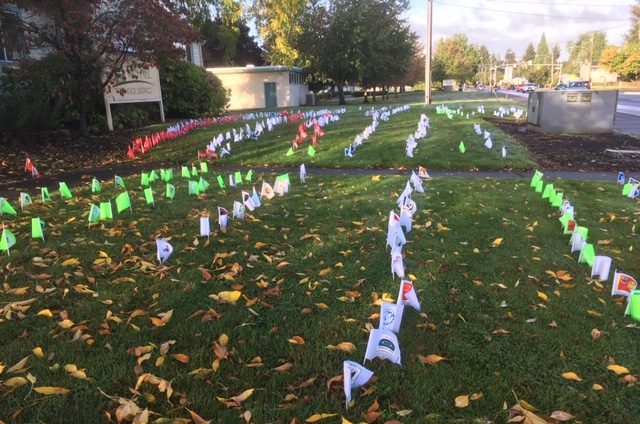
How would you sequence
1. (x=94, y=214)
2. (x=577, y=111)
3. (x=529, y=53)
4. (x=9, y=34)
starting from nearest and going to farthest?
(x=94, y=214), (x=9, y=34), (x=577, y=111), (x=529, y=53)

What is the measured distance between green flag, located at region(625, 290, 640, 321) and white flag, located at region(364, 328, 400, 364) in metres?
1.82

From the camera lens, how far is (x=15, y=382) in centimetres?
266

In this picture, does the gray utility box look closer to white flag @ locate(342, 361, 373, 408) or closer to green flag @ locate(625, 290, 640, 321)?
green flag @ locate(625, 290, 640, 321)

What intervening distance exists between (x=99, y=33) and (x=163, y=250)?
11.2 meters

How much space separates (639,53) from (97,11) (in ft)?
241

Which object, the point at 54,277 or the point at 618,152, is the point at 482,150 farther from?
the point at 54,277

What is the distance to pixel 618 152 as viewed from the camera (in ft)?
36.4

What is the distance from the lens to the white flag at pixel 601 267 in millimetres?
4036

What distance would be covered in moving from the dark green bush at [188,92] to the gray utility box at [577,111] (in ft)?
54.1

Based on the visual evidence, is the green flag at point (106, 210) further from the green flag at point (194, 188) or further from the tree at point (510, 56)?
the tree at point (510, 56)

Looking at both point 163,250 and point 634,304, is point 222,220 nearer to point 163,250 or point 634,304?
point 163,250

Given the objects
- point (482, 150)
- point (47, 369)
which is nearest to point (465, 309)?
point (47, 369)

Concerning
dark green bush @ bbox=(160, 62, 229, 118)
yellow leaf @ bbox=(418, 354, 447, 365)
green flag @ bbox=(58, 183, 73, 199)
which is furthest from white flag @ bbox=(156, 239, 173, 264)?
dark green bush @ bbox=(160, 62, 229, 118)

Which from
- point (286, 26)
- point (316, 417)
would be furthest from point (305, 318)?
point (286, 26)
